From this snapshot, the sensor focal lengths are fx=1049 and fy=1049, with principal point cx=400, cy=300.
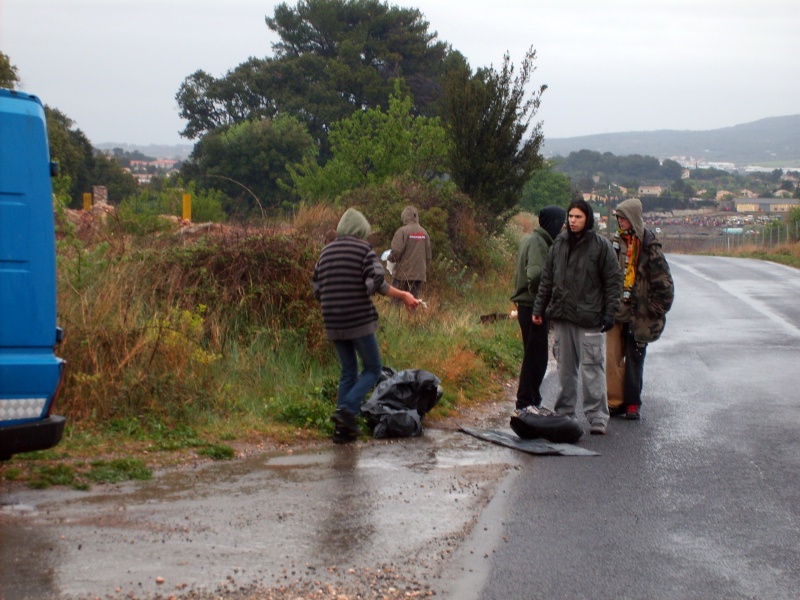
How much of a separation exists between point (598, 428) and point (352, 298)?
244cm

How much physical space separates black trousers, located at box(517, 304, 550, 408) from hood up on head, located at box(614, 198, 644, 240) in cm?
117

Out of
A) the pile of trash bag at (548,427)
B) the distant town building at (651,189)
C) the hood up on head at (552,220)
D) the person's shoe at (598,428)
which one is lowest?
the distant town building at (651,189)

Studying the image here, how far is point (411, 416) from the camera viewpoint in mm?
8555

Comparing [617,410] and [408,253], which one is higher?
[408,253]

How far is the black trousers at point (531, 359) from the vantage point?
9.46m

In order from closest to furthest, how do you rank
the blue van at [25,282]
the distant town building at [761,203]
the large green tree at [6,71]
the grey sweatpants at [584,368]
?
1. the blue van at [25,282]
2. the grey sweatpants at [584,368]
3. the large green tree at [6,71]
4. the distant town building at [761,203]

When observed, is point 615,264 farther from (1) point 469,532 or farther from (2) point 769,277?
(2) point 769,277

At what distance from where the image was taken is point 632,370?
31.5 feet

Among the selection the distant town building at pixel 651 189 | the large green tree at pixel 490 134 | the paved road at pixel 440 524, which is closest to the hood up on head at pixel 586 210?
the paved road at pixel 440 524

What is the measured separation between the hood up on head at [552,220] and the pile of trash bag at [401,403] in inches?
69.2

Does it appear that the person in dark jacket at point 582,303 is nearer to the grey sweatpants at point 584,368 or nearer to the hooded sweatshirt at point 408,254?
the grey sweatpants at point 584,368

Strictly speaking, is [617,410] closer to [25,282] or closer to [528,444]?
[528,444]

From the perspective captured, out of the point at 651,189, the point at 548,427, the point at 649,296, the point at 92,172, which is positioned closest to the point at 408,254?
the point at 649,296

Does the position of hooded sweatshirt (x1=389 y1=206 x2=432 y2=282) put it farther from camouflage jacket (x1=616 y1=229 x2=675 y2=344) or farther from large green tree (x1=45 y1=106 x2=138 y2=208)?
large green tree (x1=45 y1=106 x2=138 y2=208)
